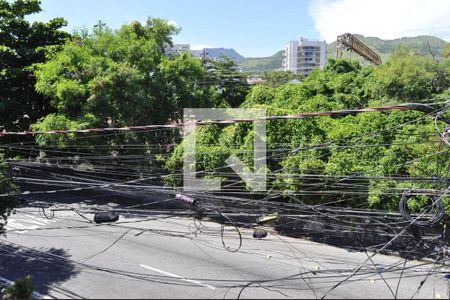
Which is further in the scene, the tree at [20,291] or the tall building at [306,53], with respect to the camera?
the tall building at [306,53]

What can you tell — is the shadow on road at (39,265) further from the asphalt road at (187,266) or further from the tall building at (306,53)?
the tall building at (306,53)

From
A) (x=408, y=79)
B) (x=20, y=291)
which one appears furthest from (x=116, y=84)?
(x=408, y=79)

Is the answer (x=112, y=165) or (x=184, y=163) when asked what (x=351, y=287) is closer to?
(x=184, y=163)

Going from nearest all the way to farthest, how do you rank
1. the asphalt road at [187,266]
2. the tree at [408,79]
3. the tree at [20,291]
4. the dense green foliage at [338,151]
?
the tree at [20,291]
the asphalt road at [187,266]
the dense green foliage at [338,151]
the tree at [408,79]

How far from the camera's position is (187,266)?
10.2m

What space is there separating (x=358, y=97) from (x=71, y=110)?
15.8 metres

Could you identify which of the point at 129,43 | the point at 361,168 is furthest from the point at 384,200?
the point at 129,43

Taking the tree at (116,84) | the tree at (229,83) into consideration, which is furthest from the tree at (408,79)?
the tree at (229,83)

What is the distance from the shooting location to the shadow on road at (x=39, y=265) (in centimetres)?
947

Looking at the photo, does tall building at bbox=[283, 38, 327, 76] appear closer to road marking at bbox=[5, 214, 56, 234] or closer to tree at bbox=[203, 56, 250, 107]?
tree at bbox=[203, 56, 250, 107]

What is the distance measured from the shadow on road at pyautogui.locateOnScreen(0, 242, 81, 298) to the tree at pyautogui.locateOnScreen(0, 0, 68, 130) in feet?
23.2

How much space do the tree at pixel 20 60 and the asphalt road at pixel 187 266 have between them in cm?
536

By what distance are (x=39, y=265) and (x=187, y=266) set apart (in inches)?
154

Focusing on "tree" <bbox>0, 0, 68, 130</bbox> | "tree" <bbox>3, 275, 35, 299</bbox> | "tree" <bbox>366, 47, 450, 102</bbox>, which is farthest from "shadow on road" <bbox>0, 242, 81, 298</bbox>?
"tree" <bbox>366, 47, 450, 102</bbox>
